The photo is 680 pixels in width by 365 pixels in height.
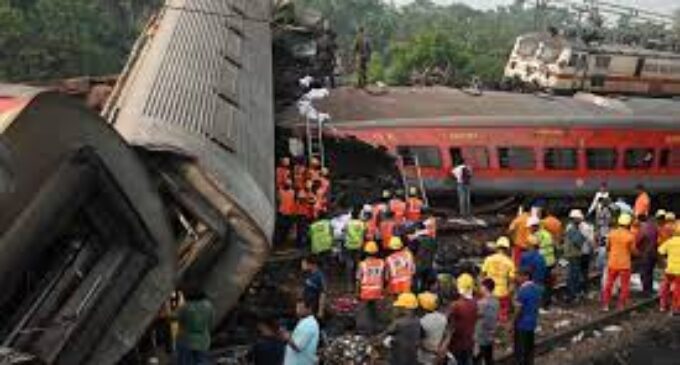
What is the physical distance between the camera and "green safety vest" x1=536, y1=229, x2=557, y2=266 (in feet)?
47.0

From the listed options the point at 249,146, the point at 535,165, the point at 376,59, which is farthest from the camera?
the point at 376,59

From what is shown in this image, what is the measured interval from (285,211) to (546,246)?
3.92m

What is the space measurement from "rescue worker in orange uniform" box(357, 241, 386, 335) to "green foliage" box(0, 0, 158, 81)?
29.8 meters

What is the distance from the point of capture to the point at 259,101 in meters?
14.9

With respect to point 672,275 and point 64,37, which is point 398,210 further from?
point 64,37

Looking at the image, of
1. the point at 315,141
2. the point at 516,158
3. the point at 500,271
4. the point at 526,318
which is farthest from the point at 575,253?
the point at 516,158

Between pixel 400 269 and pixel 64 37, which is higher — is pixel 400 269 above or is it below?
above

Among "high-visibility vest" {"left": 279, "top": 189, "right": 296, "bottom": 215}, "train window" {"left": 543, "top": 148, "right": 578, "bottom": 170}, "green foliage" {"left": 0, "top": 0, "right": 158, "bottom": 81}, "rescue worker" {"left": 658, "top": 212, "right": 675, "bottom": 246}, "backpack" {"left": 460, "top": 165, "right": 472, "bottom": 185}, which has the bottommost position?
"green foliage" {"left": 0, "top": 0, "right": 158, "bottom": 81}

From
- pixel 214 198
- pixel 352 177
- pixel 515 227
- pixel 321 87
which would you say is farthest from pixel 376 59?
pixel 214 198

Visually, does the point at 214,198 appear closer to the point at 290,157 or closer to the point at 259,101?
the point at 259,101

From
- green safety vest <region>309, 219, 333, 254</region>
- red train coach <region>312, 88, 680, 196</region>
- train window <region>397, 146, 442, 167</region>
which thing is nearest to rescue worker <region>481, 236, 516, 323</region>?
green safety vest <region>309, 219, 333, 254</region>

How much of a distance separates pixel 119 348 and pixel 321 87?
1667cm

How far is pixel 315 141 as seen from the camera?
64.6 ft

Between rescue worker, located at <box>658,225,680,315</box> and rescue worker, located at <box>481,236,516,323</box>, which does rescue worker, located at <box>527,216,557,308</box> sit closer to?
rescue worker, located at <box>481,236,516,323</box>
